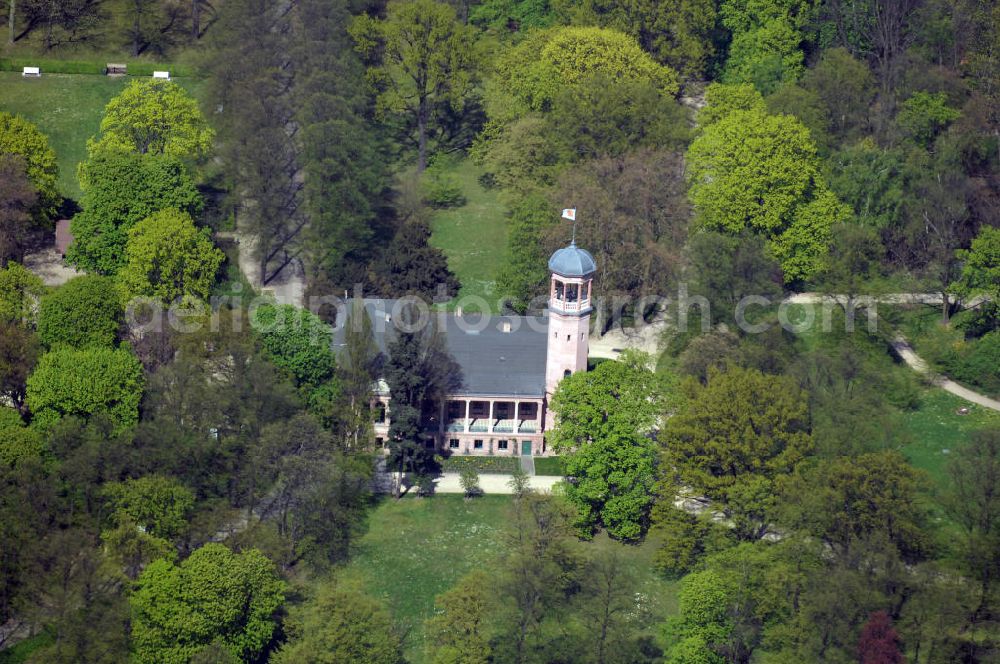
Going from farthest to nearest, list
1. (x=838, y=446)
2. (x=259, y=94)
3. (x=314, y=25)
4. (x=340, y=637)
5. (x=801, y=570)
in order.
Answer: (x=314, y=25)
(x=259, y=94)
(x=838, y=446)
(x=801, y=570)
(x=340, y=637)

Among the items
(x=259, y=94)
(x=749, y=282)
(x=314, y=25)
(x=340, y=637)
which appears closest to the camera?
(x=340, y=637)

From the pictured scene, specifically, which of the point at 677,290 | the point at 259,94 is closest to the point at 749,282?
the point at 677,290

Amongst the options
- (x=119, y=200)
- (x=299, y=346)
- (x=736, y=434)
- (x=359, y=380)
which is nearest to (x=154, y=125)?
(x=119, y=200)

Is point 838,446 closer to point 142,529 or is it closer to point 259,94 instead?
point 142,529

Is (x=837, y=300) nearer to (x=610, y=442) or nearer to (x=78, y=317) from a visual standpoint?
(x=610, y=442)

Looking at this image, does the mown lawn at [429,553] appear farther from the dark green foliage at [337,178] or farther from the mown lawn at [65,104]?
the mown lawn at [65,104]

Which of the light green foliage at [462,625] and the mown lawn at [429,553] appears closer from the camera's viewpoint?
the light green foliage at [462,625]

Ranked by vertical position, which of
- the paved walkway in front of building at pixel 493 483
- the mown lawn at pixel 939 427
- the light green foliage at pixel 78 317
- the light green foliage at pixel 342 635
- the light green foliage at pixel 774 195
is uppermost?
the light green foliage at pixel 774 195

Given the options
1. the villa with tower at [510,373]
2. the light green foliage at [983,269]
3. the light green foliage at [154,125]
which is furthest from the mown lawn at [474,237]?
the light green foliage at [983,269]
